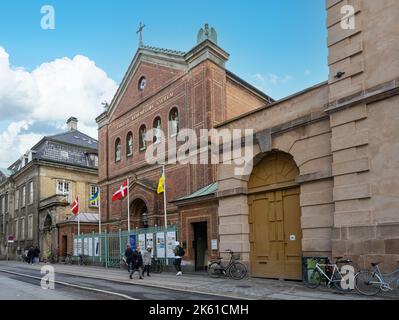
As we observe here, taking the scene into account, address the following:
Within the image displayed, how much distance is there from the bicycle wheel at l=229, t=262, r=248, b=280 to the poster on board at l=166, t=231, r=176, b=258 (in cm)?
530

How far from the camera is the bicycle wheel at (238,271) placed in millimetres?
16688

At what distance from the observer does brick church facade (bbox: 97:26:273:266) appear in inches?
966

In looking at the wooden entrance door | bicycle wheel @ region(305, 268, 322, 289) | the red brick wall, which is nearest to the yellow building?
the red brick wall

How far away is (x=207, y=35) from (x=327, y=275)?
17.1 meters

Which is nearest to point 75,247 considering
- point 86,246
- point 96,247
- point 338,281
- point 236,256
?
point 86,246

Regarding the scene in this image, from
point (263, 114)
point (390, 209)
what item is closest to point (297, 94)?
point (263, 114)

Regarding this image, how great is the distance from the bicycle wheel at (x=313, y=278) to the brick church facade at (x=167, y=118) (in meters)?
5.89

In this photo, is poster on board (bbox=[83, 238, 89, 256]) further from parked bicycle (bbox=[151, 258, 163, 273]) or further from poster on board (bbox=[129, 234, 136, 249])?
parked bicycle (bbox=[151, 258, 163, 273])

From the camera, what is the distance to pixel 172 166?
87.4 ft

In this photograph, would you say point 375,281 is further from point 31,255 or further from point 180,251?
point 31,255

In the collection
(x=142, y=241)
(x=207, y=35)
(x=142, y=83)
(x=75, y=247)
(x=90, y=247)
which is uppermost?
(x=207, y=35)

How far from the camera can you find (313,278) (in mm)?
13633
